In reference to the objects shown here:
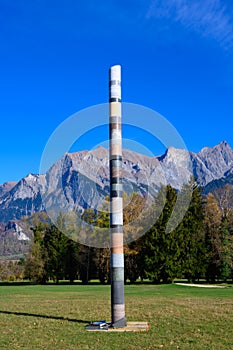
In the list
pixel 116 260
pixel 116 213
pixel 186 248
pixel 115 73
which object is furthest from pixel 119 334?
pixel 186 248

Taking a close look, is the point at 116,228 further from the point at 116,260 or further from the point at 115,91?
the point at 115,91

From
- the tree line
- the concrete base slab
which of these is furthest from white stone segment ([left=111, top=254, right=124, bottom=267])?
the tree line

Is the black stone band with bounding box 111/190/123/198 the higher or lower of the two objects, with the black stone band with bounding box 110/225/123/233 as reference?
higher

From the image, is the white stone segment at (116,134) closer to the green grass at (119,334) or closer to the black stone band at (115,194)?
the black stone band at (115,194)

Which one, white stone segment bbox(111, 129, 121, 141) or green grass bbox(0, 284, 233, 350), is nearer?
green grass bbox(0, 284, 233, 350)

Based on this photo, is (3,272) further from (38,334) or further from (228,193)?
(38,334)

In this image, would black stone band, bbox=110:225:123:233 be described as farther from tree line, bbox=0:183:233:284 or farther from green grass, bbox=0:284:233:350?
tree line, bbox=0:183:233:284

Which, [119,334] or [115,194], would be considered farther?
[115,194]

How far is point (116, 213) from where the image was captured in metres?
15.3

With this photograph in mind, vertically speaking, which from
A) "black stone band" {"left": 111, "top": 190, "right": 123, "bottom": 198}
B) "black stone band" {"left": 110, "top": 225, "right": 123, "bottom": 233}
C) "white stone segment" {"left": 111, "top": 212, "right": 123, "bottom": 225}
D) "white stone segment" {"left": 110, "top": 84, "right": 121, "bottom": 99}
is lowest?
"black stone band" {"left": 110, "top": 225, "right": 123, "bottom": 233}

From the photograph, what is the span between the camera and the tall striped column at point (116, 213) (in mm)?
14977

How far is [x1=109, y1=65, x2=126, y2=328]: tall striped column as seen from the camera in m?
15.0

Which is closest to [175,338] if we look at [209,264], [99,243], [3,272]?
[99,243]

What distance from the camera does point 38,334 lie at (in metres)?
13.4
